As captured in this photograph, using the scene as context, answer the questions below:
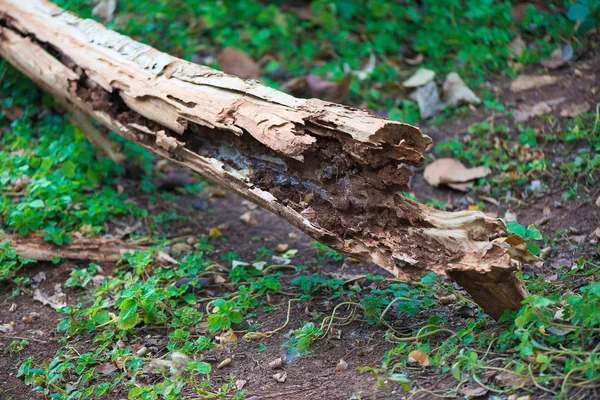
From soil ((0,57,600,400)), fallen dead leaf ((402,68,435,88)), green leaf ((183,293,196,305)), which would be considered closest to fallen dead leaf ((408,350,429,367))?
soil ((0,57,600,400))

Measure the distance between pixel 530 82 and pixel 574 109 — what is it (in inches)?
21.9

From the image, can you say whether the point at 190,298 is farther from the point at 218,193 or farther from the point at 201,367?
the point at 218,193

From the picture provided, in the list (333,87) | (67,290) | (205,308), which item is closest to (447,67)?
(333,87)

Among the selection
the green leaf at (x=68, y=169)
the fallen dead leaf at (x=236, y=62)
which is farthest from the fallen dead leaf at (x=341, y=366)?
the fallen dead leaf at (x=236, y=62)

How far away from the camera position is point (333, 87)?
4965mm

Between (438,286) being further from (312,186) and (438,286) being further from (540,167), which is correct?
(540,167)

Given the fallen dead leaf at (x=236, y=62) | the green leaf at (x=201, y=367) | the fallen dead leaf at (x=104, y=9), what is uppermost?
the fallen dead leaf at (x=104, y=9)

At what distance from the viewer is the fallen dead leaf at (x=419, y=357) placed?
8.10ft

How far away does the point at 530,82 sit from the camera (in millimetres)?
4668

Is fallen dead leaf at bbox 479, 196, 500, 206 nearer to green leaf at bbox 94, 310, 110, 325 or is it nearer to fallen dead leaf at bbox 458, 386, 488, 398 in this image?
fallen dead leaf at bbox 458, 386, 488, 398

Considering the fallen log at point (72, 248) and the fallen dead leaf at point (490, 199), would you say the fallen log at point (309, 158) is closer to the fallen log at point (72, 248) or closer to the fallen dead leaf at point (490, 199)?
the fallen log at point (72, 248)

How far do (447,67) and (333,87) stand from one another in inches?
37.5

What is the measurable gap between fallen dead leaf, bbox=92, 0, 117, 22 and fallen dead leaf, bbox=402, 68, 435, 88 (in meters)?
2.56

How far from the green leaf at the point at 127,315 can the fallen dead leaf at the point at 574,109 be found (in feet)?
9.89
